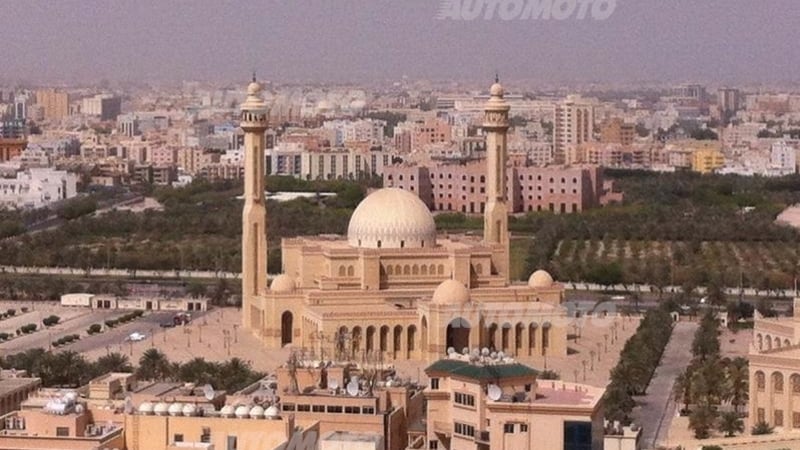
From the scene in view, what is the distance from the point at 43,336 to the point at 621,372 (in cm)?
824

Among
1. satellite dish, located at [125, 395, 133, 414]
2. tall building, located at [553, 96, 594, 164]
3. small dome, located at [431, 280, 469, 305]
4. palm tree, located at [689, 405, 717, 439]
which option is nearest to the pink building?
tall building, located at [553, 96, 594, 164]

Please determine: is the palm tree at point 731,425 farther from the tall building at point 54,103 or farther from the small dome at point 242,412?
the tall building at point 54,103

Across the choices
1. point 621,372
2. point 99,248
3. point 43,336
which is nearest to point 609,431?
point 621,372

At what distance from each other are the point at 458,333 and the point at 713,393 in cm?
379

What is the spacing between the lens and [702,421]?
1819 centimetres

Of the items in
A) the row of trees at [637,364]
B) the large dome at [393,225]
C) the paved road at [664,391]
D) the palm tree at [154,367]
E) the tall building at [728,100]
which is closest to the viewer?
the paved road at [664,391]

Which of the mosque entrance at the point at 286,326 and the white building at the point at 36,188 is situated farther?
the white building at the point at 36,188

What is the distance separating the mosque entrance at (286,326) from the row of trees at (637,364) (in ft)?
13.1

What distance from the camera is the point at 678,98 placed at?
84.8 meters

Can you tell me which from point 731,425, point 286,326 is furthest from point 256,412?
point 286,326

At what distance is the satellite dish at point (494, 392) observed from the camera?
39.9 ft

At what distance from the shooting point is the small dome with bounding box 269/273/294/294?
23.6m

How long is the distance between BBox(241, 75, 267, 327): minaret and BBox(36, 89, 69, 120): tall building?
2384 inches

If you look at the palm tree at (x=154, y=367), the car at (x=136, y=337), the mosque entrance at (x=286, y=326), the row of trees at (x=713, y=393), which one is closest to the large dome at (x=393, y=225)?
the mosque entrance at (x=286, y=326)
